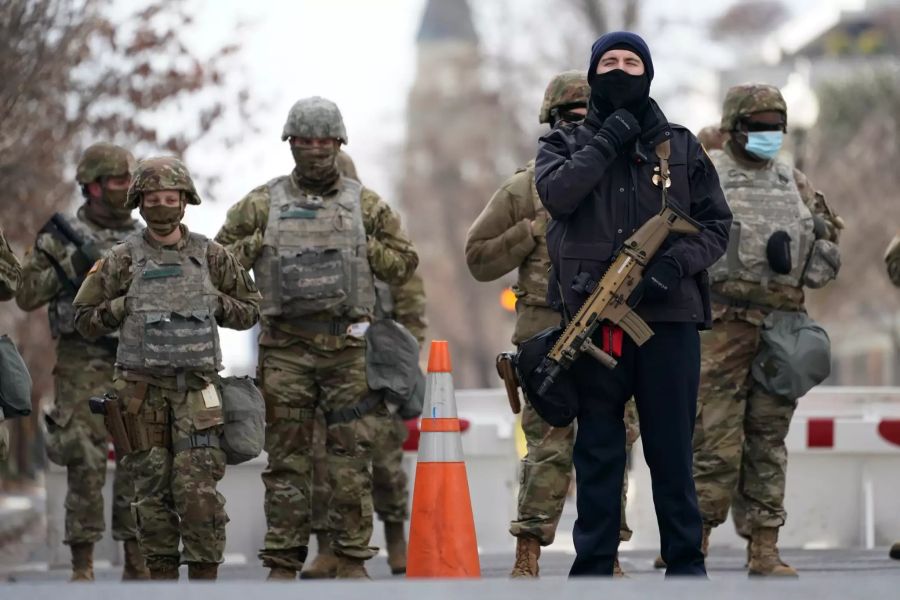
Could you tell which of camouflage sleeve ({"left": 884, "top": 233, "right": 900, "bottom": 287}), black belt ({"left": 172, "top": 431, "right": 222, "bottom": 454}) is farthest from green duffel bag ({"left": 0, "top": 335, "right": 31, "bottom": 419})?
camouflage sleeve ({"left": 884, "top": 233, "right": 900, "bottom": 287})

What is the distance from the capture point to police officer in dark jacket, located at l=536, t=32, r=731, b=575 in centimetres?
902

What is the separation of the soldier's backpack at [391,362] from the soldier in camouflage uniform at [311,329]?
0.06 m

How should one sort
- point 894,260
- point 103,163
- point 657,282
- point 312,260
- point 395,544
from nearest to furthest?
1. point 657,282
2. point 312,260
3. point 894,260
4. point 103,163
5. point 395,544

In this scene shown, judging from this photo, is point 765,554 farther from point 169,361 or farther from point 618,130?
point 618,130

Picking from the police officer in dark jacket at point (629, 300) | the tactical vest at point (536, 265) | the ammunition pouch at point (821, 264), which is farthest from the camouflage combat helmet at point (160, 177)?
the ammunition pouch at point (821, 264)

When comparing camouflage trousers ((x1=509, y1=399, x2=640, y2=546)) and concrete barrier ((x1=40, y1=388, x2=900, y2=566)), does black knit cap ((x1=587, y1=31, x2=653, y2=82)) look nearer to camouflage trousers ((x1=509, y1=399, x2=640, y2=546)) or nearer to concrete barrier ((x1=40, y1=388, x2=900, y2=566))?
camouflage trousers ((x1=509, y1=399, x2=640, y2=546))

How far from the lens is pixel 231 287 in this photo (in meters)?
10.8

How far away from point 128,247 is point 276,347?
3.88 ft

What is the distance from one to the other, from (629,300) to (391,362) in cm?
296

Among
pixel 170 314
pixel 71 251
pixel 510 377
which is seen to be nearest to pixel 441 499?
pixel 510 377

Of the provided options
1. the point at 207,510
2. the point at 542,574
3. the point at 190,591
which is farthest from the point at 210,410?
the point at 190,591

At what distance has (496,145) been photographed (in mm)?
58031

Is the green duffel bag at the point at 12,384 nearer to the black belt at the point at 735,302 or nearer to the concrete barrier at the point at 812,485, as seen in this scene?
the black belt at the point at 735,302

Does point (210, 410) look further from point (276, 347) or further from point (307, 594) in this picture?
point (307, 594)
